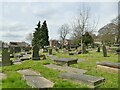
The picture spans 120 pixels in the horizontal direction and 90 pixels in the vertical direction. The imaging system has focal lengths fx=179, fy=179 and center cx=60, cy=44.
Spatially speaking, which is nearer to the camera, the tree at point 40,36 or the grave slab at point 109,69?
the grave slab at point 109,69

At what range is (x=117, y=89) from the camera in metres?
5.79

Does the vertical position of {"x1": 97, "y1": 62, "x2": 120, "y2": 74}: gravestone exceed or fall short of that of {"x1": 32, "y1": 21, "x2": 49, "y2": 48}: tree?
it falls short

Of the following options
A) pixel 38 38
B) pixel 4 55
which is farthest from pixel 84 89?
pixel 38 38

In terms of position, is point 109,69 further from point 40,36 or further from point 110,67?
point 40,36

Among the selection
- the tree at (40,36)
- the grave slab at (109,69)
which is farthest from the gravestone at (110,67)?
the tree at (40,36)

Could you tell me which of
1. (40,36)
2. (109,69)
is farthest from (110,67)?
(40,36)

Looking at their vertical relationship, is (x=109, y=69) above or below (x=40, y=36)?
below

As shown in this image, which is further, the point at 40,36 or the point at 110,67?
the point at 40,36

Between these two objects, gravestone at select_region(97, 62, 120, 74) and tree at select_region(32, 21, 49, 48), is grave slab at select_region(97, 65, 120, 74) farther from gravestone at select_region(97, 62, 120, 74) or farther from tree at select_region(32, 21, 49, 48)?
tree at select_region(32, 21, 49, 48)

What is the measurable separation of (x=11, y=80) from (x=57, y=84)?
6.02ft

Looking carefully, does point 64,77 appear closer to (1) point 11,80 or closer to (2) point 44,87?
(2) point 44,87

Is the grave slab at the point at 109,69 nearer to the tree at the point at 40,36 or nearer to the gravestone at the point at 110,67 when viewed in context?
the gravestone at the point at 110,67

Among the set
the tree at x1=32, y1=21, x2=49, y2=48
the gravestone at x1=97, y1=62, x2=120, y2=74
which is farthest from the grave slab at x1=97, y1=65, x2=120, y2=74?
the tree at x1=32, y1=21, x2=49, y2=48

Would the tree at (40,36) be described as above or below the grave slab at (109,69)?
above
